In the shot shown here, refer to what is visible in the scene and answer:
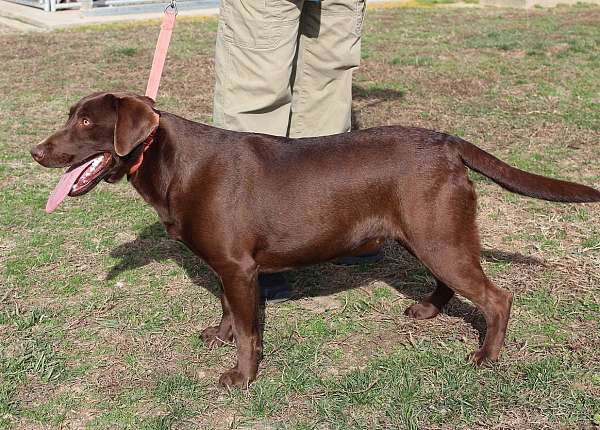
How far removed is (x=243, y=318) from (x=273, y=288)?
80cm

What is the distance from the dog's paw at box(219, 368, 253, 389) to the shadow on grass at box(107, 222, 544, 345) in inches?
33.1

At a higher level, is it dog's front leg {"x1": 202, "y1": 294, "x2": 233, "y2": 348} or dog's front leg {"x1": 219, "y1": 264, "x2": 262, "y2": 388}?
dog's front leg {"x1": 219, "y1": 264, "x2": 262, "y2": 388}

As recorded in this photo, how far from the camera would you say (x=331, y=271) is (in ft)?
14.8

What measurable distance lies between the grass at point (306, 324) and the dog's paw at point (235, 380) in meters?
0.04

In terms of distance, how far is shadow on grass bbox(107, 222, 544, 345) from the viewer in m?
4.26

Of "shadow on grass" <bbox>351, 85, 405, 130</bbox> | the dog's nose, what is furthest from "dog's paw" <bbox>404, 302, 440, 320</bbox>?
"shadow on grass" <bbox>351, 85, 405, 130</bbox>

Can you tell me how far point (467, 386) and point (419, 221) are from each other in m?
0.75

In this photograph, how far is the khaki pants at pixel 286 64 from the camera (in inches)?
151

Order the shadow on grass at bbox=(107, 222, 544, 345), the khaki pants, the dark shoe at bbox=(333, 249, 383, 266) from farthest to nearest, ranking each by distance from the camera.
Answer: the dark shoe at bbox=(333, 249, 383, 266) → the shadow on grass at bbox=(107, 222, 544, 345) → the khaki pants

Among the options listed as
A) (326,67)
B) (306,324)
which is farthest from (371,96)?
(306,324)

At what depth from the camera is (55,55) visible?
9711mm

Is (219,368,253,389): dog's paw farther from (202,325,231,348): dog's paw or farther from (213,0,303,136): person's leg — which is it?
(213,0,303,136): person's leg

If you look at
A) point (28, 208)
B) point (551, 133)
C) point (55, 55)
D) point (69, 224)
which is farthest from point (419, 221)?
point (55, 55)

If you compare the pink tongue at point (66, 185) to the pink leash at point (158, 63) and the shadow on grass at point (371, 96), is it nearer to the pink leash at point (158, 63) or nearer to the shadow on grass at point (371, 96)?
the pink leash at point (158, 63)
